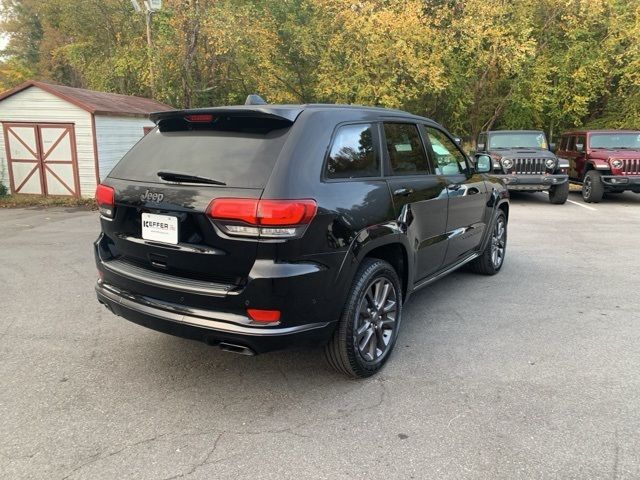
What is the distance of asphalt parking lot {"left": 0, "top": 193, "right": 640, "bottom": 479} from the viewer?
2584mm

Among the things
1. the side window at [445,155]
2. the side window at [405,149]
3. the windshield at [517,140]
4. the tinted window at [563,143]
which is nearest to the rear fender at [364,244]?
the side window at [405,149]

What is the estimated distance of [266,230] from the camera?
2752 millimetres

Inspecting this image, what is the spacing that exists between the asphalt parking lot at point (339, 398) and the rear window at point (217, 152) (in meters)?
1.37

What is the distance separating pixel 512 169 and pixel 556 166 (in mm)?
1062

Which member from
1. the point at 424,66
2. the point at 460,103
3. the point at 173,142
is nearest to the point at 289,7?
the point at 424,66

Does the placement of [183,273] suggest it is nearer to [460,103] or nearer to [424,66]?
[424,66]

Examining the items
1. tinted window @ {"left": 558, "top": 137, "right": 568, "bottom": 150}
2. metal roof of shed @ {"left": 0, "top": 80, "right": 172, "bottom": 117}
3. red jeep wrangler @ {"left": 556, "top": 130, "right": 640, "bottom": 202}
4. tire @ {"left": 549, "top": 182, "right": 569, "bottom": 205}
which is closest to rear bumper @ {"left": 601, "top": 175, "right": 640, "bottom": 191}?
red jeep wrangler @ {"left": 556, "top": 130, "right": 640, "bottom": 202}

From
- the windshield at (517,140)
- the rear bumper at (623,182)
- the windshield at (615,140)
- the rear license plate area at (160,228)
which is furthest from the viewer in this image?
the windshield at (517,140)

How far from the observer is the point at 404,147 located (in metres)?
4.04

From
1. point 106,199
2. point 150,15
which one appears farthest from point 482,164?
point 150,15

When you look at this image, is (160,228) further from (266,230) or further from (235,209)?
(266,230)

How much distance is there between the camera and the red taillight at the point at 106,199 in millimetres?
3389

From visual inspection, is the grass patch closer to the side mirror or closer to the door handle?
the side mirror

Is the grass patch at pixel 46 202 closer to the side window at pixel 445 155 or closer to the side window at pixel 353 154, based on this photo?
the side window at pixel 445 155
